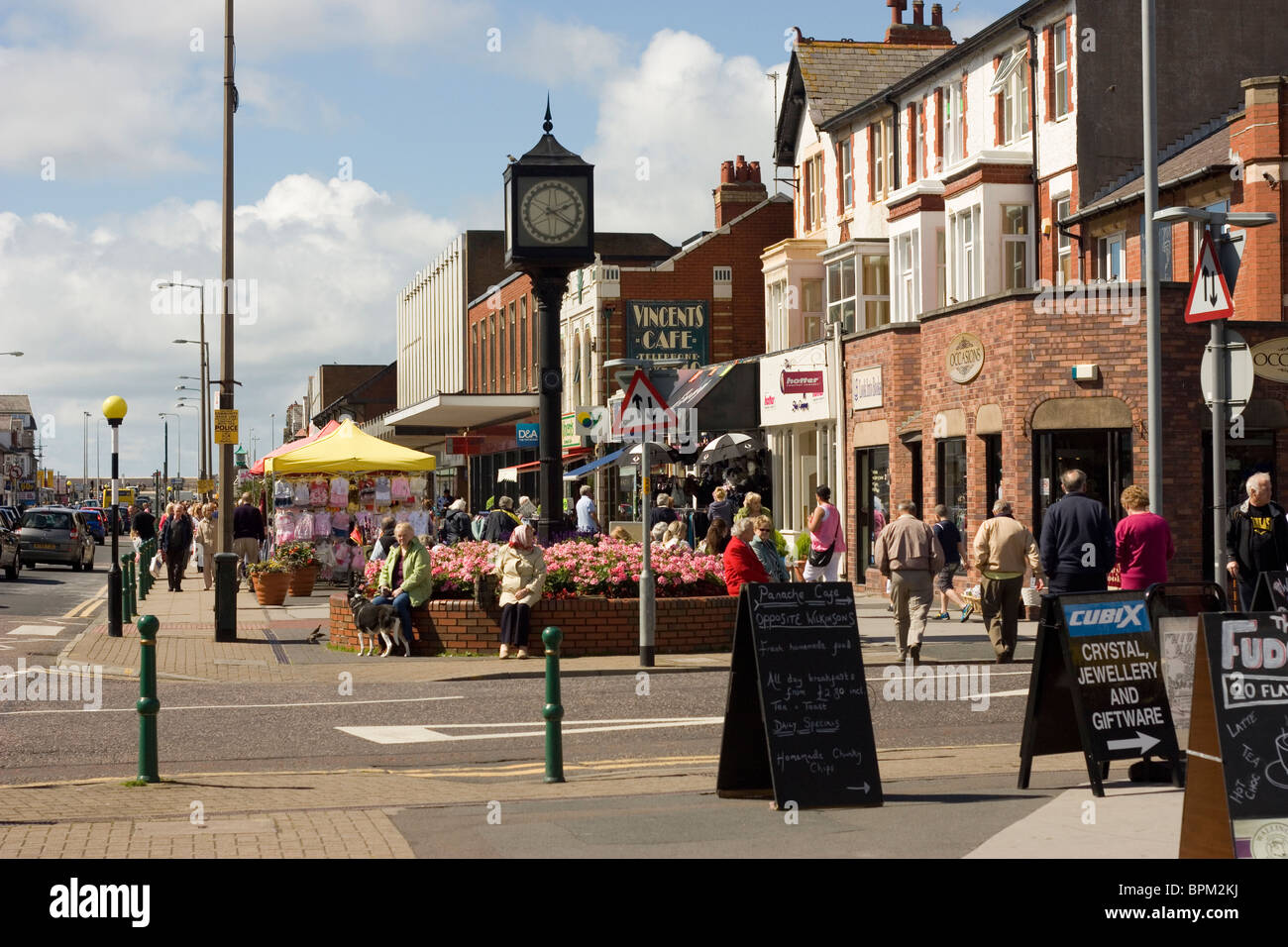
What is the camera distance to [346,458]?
3216 cm

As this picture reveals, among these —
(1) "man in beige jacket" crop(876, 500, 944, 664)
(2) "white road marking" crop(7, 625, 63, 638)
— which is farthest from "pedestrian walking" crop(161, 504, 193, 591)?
(1) "man in beige jacket" crop(876, 500, 944, 664)

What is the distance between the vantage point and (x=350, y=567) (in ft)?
112

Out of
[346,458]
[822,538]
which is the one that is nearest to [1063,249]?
[822,538]

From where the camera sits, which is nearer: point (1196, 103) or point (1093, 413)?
point (1093, 413)

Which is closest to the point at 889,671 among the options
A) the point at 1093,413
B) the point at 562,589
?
the point at 562,589

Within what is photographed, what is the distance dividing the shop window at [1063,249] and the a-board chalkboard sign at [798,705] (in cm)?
2241

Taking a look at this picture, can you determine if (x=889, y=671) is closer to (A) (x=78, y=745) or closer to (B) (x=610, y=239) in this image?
(A) (x=78, y=745)

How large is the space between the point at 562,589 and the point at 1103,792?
34.2 feet

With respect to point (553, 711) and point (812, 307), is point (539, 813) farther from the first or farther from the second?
point (812, 307)

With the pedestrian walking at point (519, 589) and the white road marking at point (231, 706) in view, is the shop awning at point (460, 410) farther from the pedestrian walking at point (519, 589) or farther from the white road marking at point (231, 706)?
the white road marking at point (231, 706)

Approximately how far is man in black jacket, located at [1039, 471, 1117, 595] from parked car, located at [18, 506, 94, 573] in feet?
123

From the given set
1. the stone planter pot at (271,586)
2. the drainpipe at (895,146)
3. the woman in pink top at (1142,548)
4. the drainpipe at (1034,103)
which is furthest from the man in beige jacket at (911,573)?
the drainpipe at (895,146)

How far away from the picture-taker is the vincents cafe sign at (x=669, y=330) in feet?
165

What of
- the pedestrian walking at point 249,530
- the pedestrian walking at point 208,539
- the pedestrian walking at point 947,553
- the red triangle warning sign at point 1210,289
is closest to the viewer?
the red triangle warning sign at point 1210,289
